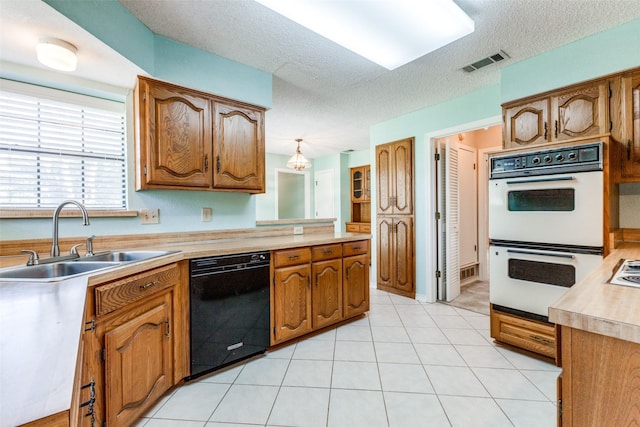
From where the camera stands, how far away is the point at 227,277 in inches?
77.0

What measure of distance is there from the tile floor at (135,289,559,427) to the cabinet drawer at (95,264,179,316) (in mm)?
700

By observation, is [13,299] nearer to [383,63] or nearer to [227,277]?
[227,277]

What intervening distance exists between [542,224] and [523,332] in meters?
0.84

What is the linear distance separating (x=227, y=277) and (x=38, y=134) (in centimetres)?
156

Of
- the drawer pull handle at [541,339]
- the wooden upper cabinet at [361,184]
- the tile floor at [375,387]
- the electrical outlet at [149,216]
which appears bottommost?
the tile floor at [375,387]

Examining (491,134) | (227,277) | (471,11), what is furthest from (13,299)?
(491,134)

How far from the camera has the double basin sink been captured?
4.22 ft

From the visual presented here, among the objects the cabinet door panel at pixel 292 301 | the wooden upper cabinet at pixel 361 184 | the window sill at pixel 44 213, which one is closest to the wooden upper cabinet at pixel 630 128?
the cabinet door panel at pixel 292 301

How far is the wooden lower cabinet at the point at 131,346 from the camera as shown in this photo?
119 cm

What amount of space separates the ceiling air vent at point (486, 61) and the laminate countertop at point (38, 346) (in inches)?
122

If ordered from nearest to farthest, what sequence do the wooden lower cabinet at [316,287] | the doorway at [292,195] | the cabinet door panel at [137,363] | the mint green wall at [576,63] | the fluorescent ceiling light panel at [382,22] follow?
1. the cabinet door panel at [137,363]
2. the fluorescent ceiling light panel at [382,22]
3. the mint green wall at [576,63]
4. the wooden lower cabinet at [316,287]
5. the doorway at [292,195]

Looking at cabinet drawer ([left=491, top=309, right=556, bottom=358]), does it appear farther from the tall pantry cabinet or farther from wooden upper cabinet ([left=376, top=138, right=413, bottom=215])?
wooden upper cabinet ([left=376, top=138, right=413, bottom=215])

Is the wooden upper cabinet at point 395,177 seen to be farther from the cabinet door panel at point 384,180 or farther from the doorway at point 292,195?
the doorway at point 292,195

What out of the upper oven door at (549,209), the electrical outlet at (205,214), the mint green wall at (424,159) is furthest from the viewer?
the mint green wall at (424,159)
